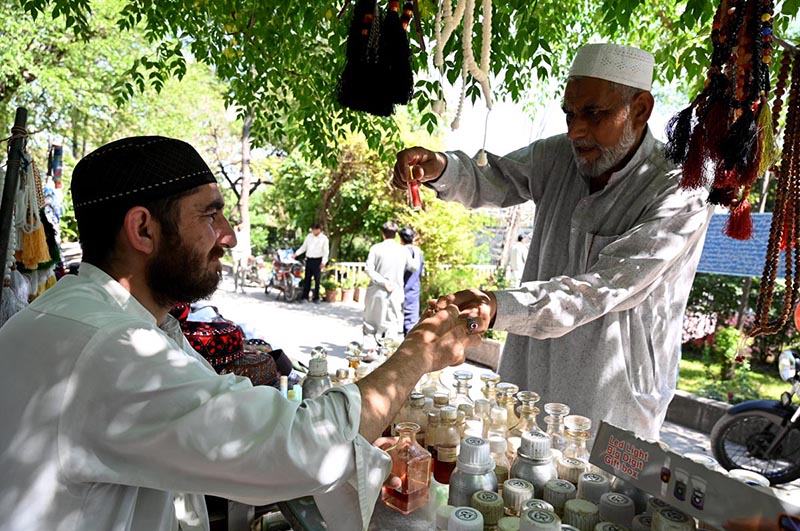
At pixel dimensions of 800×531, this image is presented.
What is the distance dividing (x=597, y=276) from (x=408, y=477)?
2.96 feet

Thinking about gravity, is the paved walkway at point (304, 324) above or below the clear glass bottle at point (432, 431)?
below

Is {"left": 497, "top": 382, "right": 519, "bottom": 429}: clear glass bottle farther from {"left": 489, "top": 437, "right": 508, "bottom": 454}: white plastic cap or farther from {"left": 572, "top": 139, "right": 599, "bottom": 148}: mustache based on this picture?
{"left": 572, "top": 139, "right": 599, "bottom": 148}: mustache

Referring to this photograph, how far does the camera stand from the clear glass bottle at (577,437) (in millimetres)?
1517

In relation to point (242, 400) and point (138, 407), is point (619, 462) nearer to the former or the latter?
point (242, 400)

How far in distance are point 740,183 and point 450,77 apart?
2.06m

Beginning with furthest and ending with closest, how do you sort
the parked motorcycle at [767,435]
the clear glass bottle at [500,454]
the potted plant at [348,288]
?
the potted plant at [348,288] → the parked motorcycle at [767,435] → the clear glass bottle at [500,454]

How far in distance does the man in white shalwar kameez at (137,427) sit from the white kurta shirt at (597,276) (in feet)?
2.65

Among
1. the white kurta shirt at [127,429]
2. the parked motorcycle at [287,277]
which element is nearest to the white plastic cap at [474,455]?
the white kurta shirt at [127,429]

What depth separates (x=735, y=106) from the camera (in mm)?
1574

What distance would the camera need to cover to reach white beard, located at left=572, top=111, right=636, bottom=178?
202cm

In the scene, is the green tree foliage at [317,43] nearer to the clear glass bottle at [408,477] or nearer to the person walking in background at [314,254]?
the clear glass bottle at [408,477]

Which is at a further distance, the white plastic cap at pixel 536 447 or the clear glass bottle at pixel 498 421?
the clear glass bottle at pixel 498 421

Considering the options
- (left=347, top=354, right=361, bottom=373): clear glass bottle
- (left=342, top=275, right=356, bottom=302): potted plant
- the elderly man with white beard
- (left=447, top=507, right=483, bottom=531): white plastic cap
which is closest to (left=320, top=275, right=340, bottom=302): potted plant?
(left=342, top=275, right=356, bottom=302): potted plant

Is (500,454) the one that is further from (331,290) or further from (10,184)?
(331,290)
